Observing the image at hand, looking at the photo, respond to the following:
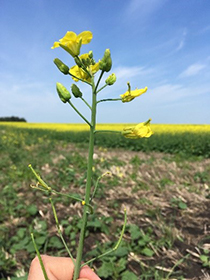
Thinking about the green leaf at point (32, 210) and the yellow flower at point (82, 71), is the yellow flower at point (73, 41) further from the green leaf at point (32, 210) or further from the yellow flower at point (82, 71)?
the green leaf at point (32, 210)

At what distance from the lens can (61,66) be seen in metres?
1.17

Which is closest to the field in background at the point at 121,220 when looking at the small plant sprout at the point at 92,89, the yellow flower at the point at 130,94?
the small plant sprout at the point at 92,89

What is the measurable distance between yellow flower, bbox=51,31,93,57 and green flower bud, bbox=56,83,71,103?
17cm

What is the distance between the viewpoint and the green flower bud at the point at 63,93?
1107 millimetres

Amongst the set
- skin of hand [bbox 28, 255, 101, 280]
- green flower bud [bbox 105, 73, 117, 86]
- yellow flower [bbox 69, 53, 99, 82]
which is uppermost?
yellow flower [bbox 69, 53, 99, 82]

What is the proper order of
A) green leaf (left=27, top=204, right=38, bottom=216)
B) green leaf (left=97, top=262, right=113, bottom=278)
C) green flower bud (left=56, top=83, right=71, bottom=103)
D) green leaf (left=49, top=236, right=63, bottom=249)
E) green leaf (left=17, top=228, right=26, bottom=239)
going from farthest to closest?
1. green leaf (left=27, top=204, right=38, bottom=216)
2. green leaf (left=17, top=228, right=26, bottom=239)
3. green leaf (left=49, top=236, right=63, bottom=249)
4. green leaf (left=97, top=262, right=113, bottom=278)
5. green flower bud (left=56, top=83, right=71, bottom=103)

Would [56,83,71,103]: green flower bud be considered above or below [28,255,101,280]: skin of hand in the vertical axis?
above

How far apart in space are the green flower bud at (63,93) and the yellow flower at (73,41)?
0.17 m

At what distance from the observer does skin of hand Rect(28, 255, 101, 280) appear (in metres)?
1.21

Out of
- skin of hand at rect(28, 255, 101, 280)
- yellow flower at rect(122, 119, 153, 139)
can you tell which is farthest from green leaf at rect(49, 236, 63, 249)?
yellow flower at rect(122, 119, 153, 139)

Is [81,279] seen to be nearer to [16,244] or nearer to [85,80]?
[85,80]

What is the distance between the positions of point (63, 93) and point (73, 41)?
252 mm

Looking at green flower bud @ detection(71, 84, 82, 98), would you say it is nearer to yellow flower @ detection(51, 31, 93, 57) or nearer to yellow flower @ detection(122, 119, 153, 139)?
yellow flower @ detection(51, 31, 93, 57)

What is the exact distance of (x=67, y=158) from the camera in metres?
6.41
